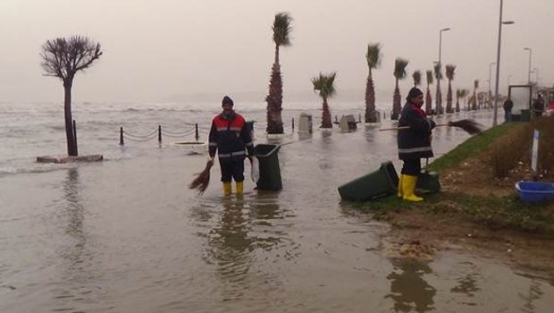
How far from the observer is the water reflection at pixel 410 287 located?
4488mm

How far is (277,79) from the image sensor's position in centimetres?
2875

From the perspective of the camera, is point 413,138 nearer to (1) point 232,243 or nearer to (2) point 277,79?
(1) point 232,243

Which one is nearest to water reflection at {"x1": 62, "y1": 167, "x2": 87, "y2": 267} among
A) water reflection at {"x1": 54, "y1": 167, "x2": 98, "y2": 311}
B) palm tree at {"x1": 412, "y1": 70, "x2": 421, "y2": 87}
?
water reflection at {"x1": 54, "y1": 167, "x2": 98, "y2": 311}

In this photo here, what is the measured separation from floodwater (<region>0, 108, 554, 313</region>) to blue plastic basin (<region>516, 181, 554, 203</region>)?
77.7 inches

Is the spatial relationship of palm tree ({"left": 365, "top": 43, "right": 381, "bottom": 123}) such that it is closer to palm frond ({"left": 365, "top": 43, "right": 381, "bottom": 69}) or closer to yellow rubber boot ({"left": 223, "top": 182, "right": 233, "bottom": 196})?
palm frond ({"left": 365, "top": 43, "right": 381, "bottom": 69})

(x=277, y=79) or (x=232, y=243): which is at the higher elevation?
(x=277, y=79)

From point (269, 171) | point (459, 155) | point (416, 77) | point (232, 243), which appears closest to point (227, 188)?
point (269, 171)

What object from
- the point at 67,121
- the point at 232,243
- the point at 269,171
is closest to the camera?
the point at 232,243

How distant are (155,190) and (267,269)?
5848mm

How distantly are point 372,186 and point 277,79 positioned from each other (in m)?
20.6

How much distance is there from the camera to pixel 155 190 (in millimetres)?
10891

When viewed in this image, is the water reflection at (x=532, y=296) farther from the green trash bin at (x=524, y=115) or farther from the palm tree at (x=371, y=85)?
the palm tree at (x=371, y=85)

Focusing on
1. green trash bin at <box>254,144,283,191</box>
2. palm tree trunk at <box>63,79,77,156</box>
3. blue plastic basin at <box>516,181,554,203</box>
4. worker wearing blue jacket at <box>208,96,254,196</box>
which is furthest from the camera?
palm tree trunk at <box>63,79,77,156</box>

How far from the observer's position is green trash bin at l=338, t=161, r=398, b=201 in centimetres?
859
